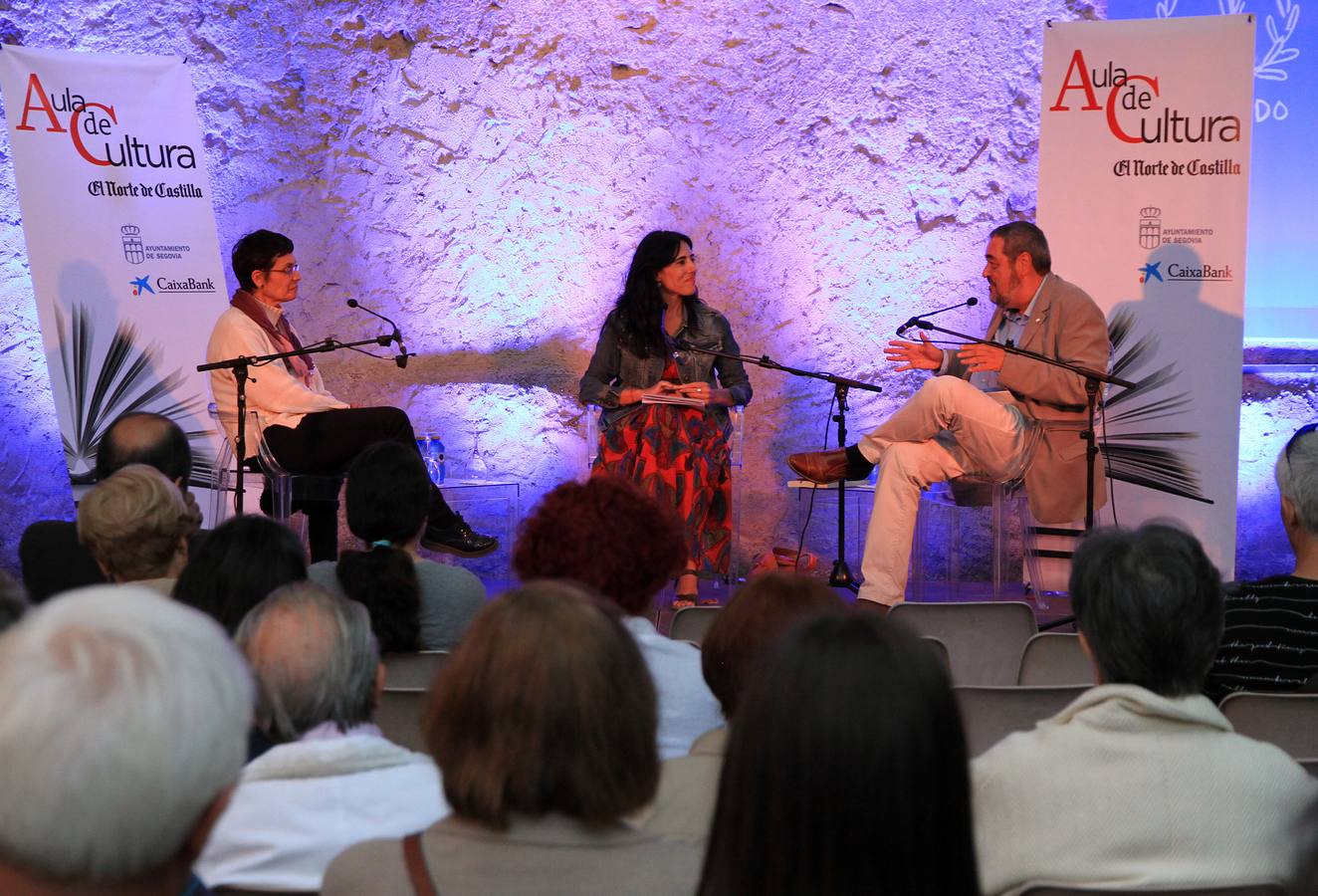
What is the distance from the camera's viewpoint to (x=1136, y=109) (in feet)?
17.3

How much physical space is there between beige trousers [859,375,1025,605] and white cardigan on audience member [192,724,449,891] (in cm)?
308

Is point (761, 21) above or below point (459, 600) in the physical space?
above

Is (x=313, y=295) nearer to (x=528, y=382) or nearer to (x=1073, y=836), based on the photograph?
(x=528, y=382)

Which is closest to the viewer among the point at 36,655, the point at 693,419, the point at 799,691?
the point at 36,655

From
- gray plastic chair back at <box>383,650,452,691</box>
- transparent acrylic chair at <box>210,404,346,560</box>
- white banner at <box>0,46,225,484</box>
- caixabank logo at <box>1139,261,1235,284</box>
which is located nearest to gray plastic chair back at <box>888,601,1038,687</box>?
gray plastic chair back at <box>383,650,452,691</box>

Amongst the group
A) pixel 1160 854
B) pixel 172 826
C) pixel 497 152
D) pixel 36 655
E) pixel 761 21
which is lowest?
→ pixel 1160 854

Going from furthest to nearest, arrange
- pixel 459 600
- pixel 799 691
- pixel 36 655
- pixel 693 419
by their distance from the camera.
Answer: pixel 693 419 < pixel 459 600 < pixel 799 691 < pixel 36 655

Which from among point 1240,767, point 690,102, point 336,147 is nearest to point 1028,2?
point 690,102

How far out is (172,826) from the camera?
949mm

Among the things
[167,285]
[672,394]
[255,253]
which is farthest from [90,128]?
[672,394]

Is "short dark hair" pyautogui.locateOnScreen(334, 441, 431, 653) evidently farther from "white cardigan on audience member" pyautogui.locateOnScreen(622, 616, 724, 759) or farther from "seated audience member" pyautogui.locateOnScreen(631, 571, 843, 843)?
"seated audience member" pyautogui.locateOnScreen(631, 571, 843, 843)

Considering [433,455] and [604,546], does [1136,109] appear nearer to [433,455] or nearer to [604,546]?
[433,455]

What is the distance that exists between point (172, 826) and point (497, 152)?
536cm

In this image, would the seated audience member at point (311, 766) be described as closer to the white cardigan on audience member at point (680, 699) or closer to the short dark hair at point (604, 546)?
the white cardigan on audience member at point (680, 699)
